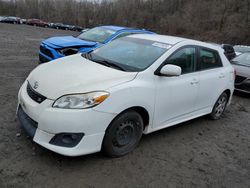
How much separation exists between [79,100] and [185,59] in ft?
6.81

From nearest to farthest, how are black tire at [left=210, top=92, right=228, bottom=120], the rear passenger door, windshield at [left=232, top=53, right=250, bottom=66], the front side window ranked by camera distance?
the front side window
the rear passenger door
black tire at [left=210, top=92, right=228, bottom=120]
windshield at [left=232, top=53, right=250, bottom=66]

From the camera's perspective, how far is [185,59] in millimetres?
4172

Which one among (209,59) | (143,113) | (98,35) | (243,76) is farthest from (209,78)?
(98,35)

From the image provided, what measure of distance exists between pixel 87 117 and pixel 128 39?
7.16 ft

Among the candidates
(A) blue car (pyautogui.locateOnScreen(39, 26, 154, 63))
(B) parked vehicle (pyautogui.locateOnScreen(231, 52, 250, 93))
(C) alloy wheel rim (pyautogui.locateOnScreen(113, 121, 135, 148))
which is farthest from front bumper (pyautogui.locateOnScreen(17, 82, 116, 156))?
(B) parked vehicle (pyautogui.locateOnScreen(231, 52, 250, 93))

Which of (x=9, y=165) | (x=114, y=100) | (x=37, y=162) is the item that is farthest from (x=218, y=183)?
(x=9, y=165)

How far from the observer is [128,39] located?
4586 millimetres

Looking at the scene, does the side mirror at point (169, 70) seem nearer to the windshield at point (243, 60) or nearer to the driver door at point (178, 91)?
the driver door at point (178, 91)

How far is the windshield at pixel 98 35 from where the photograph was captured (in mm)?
7944

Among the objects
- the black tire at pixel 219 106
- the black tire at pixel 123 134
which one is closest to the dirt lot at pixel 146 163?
the black tire at pixel 123 134

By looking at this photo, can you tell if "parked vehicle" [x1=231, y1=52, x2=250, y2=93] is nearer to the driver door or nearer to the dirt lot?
the dirt lot

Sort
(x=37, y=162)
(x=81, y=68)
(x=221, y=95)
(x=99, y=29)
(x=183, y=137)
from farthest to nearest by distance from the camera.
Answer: (x=99, y=29), (x=221, y=95), (x=183, y=137), (x=81, y=68), (x=37, y=162)

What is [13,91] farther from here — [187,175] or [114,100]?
[187,175]

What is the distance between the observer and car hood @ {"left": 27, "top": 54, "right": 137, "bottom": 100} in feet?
10.0
